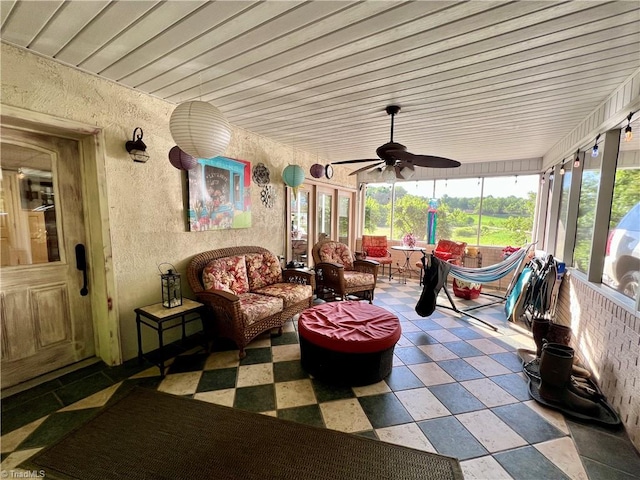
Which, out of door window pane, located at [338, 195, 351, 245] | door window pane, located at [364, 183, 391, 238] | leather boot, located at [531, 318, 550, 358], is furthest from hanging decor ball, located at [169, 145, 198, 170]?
door window pane, located at [364, 183, 391, 238]

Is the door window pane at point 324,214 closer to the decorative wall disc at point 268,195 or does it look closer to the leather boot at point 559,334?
the decorative wall disc at point 268,195

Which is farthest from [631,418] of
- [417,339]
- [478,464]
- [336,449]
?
[336,449]

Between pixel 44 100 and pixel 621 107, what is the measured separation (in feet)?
13.9

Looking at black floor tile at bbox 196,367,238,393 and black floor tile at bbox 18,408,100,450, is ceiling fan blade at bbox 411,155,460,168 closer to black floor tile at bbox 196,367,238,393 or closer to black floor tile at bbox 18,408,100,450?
black floor tile at bbox 196,367,238,393

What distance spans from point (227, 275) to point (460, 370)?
2.48m

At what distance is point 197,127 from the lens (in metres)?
1.78

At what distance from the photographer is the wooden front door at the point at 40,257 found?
2.07 m

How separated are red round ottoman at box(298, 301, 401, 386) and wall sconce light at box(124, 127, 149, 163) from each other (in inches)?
79.0

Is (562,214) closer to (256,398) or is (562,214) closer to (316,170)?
(316,170)

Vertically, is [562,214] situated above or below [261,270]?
above

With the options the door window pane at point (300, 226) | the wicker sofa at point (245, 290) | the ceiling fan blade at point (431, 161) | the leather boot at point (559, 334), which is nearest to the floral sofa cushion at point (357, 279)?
the wicker sofa at point (245, 290)

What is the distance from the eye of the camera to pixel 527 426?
1.86 m

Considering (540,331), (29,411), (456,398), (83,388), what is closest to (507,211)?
(540,331)

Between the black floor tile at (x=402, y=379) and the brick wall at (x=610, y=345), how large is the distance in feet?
4.20
